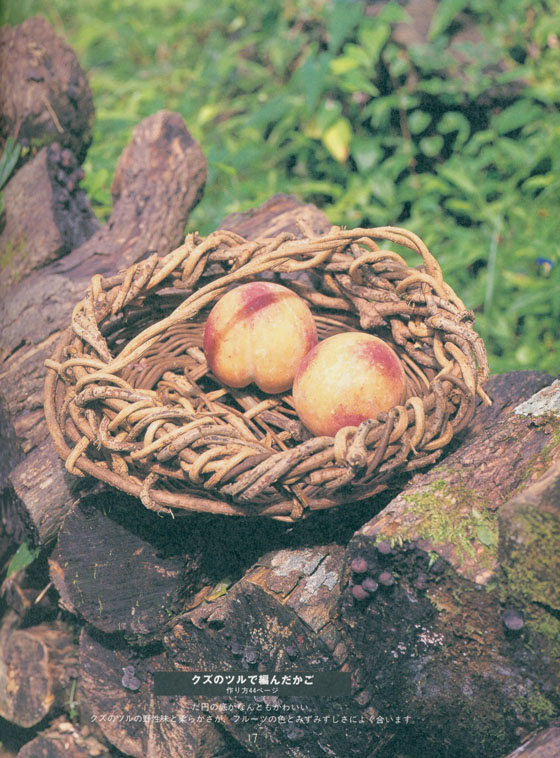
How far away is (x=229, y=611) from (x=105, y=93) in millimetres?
4117

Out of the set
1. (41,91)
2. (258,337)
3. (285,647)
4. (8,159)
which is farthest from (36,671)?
(41,91)

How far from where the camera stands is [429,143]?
3.33 m

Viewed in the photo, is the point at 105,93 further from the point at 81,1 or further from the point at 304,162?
the point at 304,162

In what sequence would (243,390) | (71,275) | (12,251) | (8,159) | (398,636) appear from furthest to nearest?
(8,159)
(12,251)
(71,275)
(243,390)
(398,636)

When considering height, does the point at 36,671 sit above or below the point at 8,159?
below

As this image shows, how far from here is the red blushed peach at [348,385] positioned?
4.99 feet

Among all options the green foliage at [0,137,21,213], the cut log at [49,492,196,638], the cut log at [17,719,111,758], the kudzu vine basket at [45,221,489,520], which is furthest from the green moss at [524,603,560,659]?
the green foliage at [0,137,21,213]

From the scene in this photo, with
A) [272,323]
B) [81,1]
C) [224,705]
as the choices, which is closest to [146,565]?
[224,705]

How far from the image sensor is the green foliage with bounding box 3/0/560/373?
295cm

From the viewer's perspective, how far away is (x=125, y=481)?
1453 mm

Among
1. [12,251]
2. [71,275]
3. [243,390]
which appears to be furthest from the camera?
[12,251]

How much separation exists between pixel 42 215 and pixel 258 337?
3.87 ft

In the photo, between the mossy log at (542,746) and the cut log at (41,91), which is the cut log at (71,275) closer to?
the cut log at (41,91)

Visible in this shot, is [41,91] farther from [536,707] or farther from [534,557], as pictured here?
[536,707]
